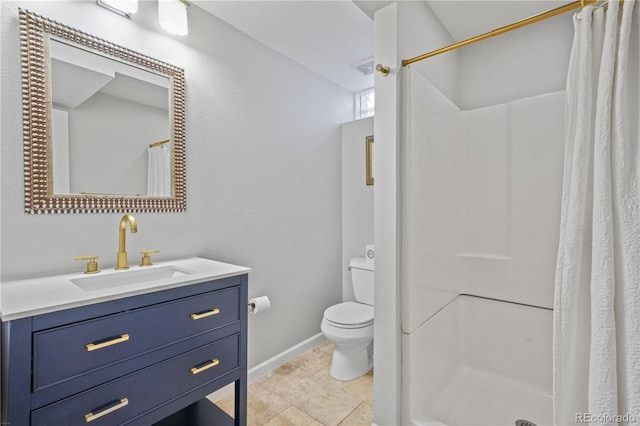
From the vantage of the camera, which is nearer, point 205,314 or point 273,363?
point 205,314

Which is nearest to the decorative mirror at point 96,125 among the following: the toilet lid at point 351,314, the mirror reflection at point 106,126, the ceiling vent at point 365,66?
the mirror reflection at point 106,126

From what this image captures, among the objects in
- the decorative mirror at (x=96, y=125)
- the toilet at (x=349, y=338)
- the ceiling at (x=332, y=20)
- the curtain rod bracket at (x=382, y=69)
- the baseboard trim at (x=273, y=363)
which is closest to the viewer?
the decorative mirror at (x=96, y=125)

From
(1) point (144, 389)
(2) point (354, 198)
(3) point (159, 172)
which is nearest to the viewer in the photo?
(1) point (144, 389)

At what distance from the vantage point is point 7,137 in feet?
4.07

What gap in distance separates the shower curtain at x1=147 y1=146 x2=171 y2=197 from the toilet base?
1473 millimetres

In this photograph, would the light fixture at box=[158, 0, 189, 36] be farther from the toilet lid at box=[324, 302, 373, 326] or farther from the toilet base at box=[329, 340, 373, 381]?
the toilet base at box=[329, 340, 373, 381]

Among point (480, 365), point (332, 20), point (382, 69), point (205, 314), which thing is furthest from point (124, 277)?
point (480, 365)

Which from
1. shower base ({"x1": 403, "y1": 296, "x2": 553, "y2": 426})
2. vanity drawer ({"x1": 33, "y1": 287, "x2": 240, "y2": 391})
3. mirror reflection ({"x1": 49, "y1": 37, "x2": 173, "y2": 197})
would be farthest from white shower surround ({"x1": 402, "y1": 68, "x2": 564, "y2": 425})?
mirror reflection ({"x1": 49, "y1": 37, "x2": 173, "y2": 197})

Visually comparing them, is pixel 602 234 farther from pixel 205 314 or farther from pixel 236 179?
pixel 236 179

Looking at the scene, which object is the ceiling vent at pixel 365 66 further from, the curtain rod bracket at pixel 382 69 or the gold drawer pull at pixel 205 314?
the gold drawer pull at pixel 205 314

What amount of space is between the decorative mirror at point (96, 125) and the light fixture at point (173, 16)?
0.19m

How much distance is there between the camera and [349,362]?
7.04 ft

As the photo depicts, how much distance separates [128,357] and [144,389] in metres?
0.15

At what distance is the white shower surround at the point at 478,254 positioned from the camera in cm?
159
